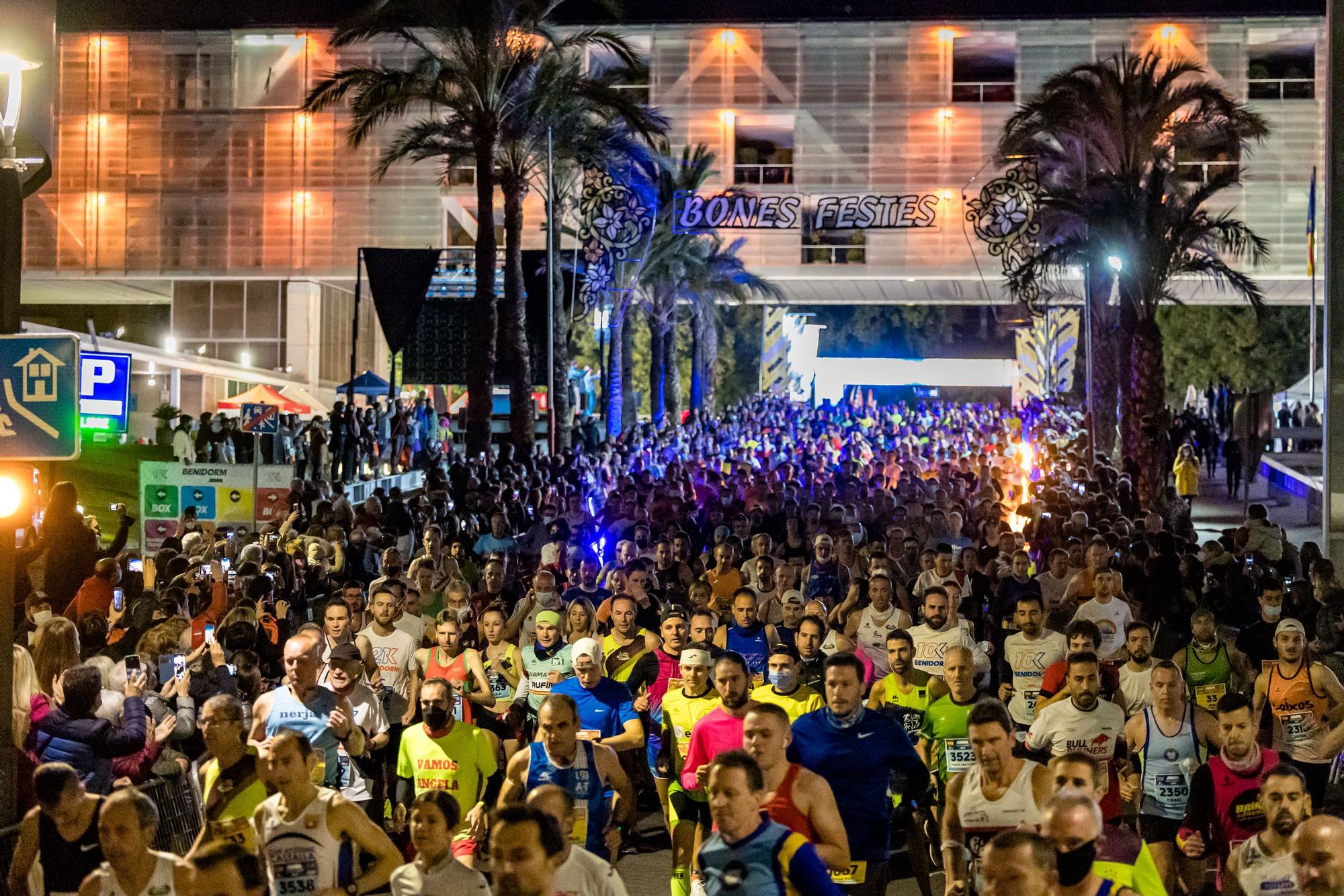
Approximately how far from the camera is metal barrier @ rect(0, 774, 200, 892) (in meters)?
7.75

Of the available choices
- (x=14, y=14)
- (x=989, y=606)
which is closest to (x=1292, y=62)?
(x=989, y=606)

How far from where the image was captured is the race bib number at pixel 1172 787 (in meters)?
7.62

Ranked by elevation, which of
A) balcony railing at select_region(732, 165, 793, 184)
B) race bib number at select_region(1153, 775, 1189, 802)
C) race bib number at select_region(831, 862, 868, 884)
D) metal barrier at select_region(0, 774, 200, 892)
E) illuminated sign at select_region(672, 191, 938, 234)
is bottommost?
metal barrier at select_region(0, 774, 200, 892)

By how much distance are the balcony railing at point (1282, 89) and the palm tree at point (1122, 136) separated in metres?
25.8

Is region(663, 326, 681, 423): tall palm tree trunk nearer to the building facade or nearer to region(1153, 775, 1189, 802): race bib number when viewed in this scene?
the building facade

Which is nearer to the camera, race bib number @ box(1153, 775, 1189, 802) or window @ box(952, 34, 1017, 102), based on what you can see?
race bib number @ box(1153, 775, 1189, 802)

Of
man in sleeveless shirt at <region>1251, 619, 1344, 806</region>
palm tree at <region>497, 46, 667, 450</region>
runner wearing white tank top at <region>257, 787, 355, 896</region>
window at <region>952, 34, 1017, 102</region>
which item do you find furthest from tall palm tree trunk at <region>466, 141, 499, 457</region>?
window at <region>952, 34, 1017, 102</region>

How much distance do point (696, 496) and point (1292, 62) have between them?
45750 mm

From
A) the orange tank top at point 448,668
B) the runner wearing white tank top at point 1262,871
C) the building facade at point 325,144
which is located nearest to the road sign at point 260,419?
the orange tank top at point 448,668

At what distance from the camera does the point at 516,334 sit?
29391 mm

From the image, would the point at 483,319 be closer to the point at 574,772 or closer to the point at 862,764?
the point at 574,772

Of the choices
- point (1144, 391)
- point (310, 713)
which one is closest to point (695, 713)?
point (310, 713)

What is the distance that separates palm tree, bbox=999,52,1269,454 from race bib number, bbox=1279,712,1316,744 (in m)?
17.3

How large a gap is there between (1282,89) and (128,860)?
188ft
